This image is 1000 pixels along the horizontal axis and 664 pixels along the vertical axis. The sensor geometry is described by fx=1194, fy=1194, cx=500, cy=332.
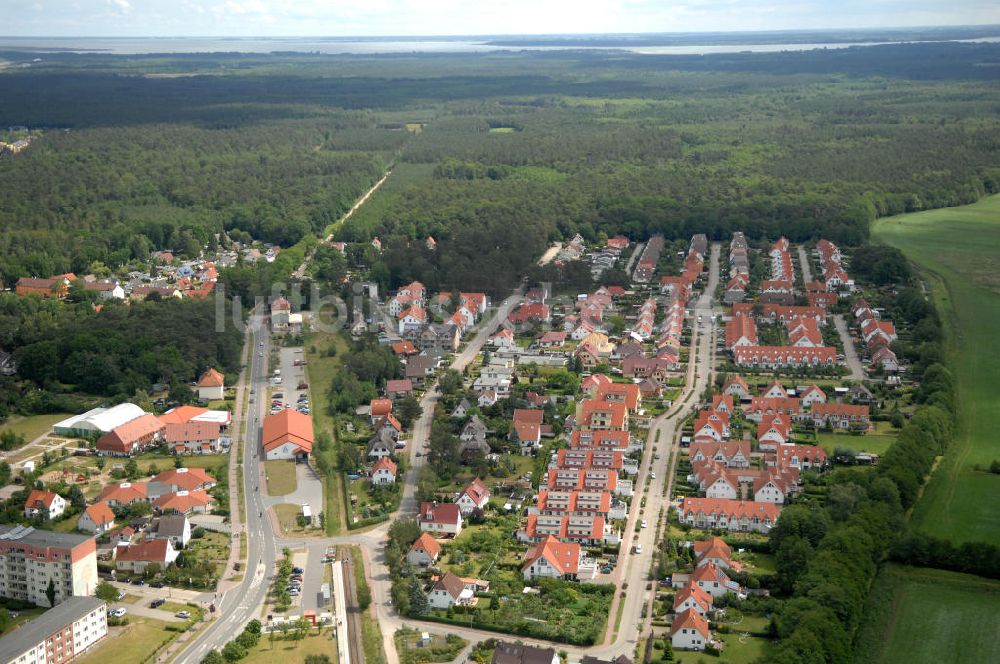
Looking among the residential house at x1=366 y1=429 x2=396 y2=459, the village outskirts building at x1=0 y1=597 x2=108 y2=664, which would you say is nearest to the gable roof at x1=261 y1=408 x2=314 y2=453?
the residential house at x1=366 y1=429 x2=396 y2=459

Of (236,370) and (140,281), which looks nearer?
(236,370)

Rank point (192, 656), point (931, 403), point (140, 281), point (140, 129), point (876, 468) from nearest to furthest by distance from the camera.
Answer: point (192, 656) < point (876, 468) < point (931, 403) < point (140, 281) < point (140, 129)

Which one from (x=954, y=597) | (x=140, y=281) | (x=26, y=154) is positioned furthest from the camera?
(x=26, y=154)

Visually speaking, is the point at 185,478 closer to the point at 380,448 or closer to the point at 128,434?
the point at 128,434

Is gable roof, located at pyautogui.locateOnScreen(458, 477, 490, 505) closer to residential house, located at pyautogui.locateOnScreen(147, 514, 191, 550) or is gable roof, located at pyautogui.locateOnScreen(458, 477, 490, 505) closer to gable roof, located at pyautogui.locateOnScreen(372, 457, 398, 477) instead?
gable roof, located at pyautogui.locateOnScreen(372, 457, 398, 477)

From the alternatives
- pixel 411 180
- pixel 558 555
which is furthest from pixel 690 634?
pixel 411 180

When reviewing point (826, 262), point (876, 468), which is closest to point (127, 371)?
point (876, 468)

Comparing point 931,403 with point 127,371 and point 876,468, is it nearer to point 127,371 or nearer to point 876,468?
point 876,468
